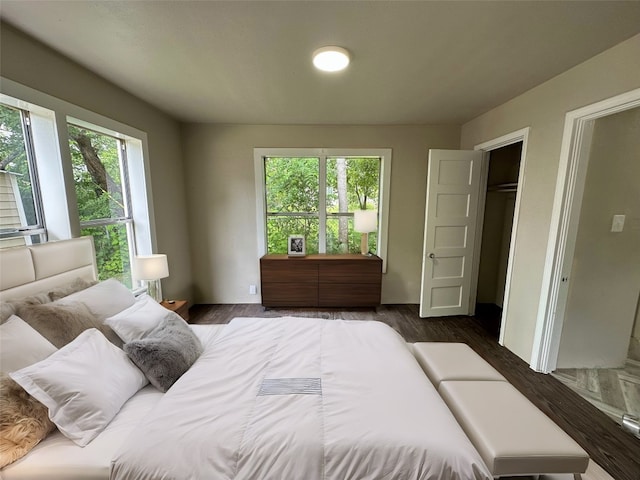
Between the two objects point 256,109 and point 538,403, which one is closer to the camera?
point 538,403

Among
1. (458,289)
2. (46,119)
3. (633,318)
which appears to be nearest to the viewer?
(46,119)

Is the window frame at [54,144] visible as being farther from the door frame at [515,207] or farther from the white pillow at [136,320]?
the door frame at [515,207]

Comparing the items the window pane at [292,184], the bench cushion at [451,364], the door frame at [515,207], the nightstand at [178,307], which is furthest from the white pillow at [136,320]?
the door frame at [515,207]

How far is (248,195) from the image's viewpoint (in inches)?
140

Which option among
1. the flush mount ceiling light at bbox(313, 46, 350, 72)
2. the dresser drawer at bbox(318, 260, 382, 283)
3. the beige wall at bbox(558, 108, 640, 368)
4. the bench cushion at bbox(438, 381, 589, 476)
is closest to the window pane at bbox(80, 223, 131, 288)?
the dresser drawer at bbox(318, 260, 382, 283)

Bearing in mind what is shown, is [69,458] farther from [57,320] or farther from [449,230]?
[449,230]

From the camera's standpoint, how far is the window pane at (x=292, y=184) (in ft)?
11.8

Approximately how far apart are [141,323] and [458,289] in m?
3.43

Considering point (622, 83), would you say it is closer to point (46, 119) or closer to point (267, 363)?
point (267, 363)

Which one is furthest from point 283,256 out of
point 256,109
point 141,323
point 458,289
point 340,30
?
point 340,30

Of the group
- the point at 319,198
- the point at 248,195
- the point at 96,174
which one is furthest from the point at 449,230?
the point at 96,174

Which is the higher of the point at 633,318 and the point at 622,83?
the point at 622,83

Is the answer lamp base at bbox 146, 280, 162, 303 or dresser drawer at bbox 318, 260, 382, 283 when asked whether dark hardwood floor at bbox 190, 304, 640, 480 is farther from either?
lamp base at bbox 146, 280, 162, 303

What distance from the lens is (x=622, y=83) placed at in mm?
1684
